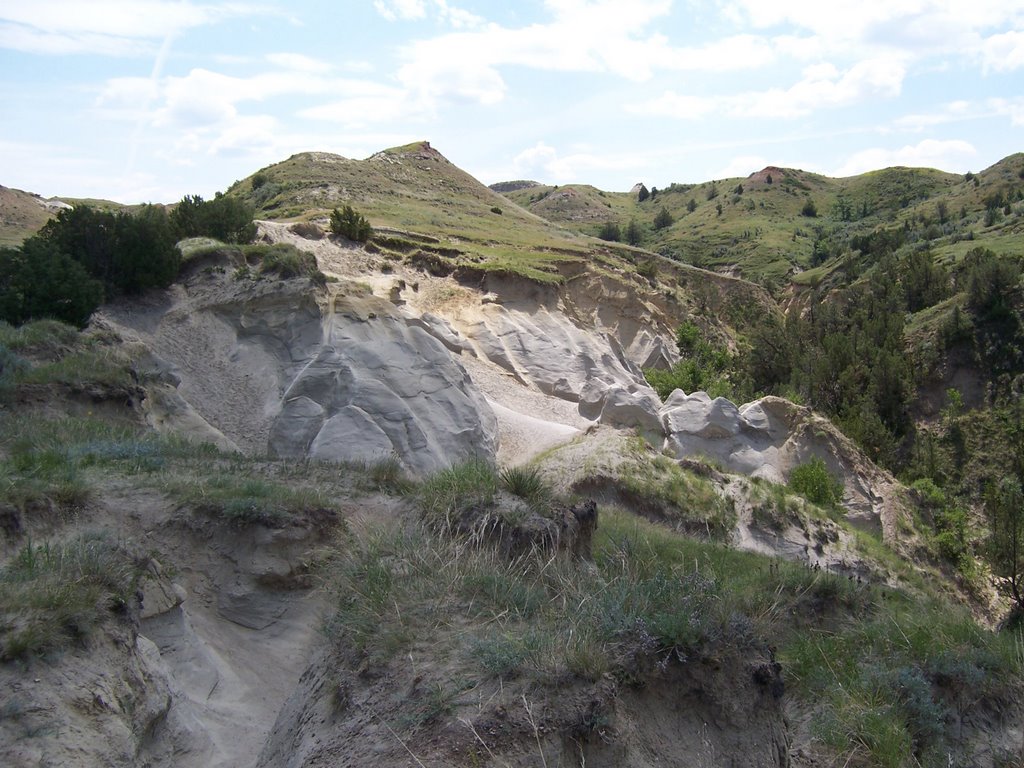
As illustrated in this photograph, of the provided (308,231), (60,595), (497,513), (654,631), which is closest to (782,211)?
(308,231)

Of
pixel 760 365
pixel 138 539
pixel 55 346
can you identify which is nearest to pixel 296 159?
pixel 760 365

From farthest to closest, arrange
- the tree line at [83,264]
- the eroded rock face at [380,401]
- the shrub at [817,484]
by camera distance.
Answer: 1. the shrub at [817,484]
2. the tree line at [83,264]
3. the eroded rock face at [380,401]

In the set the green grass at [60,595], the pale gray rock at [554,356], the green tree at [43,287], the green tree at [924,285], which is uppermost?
the green tree at [43,287]

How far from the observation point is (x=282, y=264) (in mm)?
20969

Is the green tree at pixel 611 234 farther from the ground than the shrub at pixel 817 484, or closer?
farther from the ground

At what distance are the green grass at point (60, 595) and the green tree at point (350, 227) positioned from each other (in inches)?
1007

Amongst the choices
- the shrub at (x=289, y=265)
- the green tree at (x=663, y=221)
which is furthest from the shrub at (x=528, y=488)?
the green tree at (x=663, y=221)

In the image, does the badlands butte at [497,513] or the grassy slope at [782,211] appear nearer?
the badlands butte at [497,513]

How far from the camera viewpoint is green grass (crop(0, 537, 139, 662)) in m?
4.28

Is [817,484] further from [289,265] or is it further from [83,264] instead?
[83,264]

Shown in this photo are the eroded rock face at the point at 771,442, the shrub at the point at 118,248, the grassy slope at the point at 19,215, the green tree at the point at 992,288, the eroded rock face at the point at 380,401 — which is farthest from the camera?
the grassy slope at the point at 19,215

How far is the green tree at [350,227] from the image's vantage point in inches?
1183

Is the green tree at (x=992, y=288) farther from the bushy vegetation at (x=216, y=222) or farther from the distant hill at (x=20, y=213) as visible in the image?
the distant hill at (x=20, y=213)

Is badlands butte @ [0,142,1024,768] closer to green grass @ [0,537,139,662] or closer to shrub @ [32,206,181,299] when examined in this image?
green grass @ [0,537,139,662]
